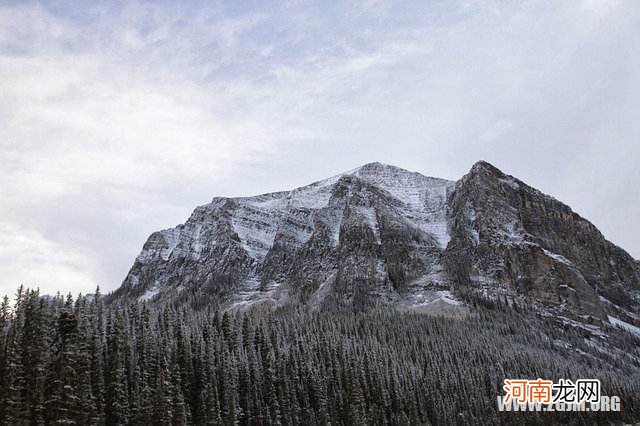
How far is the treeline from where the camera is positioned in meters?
87.6

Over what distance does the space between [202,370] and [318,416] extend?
26.4m

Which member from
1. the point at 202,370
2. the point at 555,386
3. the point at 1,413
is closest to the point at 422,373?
the point at 555,386

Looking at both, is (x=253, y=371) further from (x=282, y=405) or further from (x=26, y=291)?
(x=26, y=291)

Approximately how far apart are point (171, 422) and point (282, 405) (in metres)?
32.2

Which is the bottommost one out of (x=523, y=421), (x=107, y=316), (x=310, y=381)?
(x=523, y=421)

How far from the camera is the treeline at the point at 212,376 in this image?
87.6m

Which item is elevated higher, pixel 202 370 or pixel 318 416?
pixel 202 370

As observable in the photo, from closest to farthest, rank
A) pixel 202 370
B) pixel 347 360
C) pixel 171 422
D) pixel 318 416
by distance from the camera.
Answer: pixel 171 422 < pixel 202 370 < pixel 318 416 < pixel 347 360

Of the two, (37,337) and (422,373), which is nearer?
(37,337)

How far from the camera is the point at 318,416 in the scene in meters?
120

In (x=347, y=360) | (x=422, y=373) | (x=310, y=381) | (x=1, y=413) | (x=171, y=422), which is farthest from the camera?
(x=422, y=373)

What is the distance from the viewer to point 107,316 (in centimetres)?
12431

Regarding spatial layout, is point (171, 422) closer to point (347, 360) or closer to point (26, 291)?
point (26, 291)

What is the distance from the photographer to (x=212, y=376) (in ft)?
359
